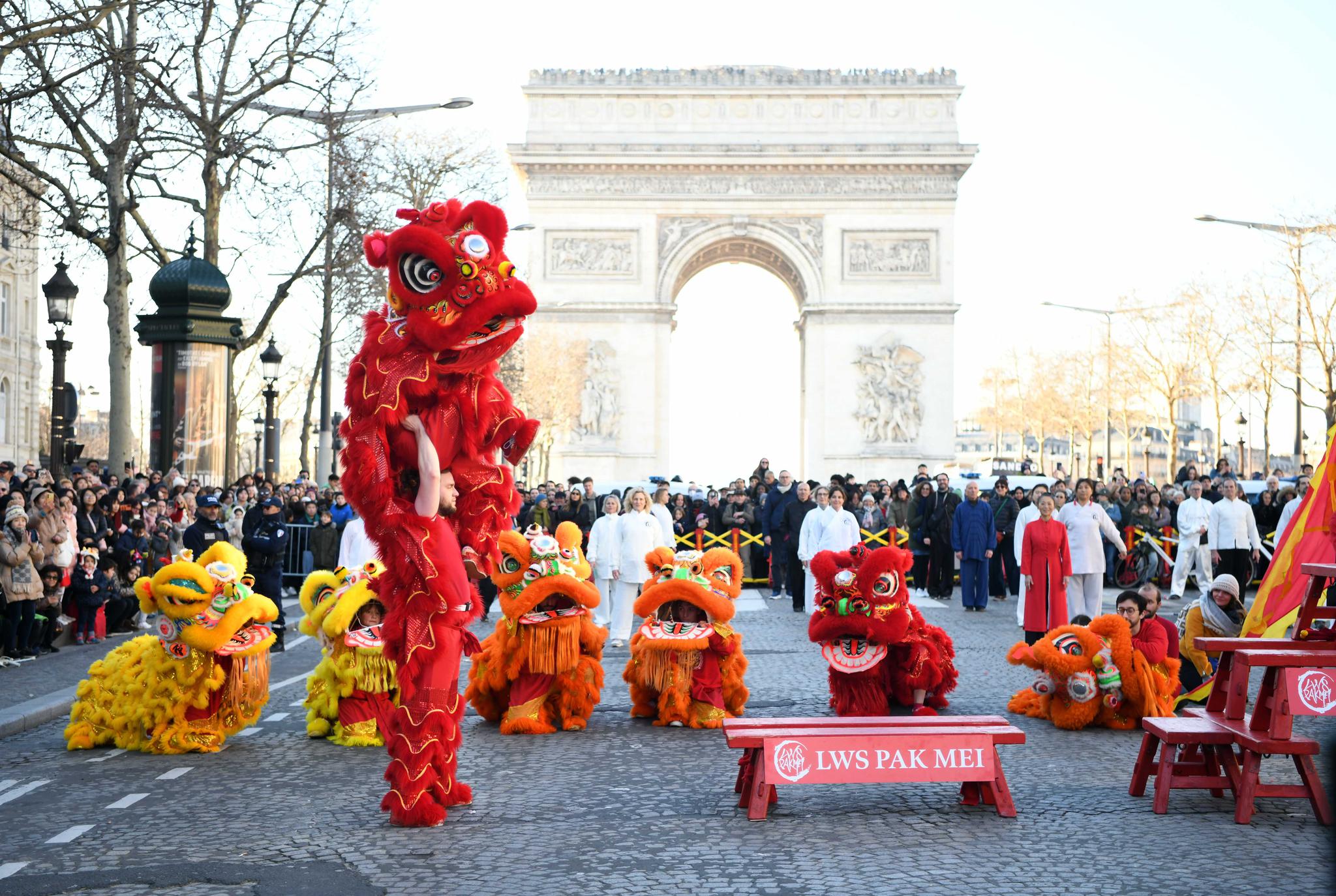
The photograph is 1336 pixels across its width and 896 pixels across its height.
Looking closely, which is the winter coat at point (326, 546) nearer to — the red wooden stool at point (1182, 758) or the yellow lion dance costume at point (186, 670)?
the yellow lion dance costume at point (186, 670)

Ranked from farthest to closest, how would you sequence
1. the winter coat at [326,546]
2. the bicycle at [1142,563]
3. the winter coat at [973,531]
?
the bicycle at [1142,563]
the winter coat at [973,531]
the winter coat at [326,546]

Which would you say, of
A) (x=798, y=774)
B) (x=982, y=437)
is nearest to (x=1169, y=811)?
(x=798, y=774)

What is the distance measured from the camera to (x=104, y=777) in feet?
26.8

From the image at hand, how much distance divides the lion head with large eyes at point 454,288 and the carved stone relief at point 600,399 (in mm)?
39163

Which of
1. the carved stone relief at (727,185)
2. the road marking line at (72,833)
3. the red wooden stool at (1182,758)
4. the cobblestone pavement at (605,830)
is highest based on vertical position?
the carved stone relief at (727,185)

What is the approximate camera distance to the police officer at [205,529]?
1400cm

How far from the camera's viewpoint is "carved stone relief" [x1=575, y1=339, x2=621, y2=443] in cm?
4622

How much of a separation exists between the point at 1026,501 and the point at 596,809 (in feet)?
55.4

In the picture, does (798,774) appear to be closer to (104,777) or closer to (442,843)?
(442,843)

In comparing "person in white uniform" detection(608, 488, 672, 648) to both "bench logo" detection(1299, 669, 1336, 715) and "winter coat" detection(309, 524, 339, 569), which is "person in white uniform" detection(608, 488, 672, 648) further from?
"bench logo" detection(1299, 669, 1336, 715)

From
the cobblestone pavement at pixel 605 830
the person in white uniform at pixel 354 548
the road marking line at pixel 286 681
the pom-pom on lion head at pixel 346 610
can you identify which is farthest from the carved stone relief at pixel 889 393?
the pom-pom on lion head at pixel 346 610

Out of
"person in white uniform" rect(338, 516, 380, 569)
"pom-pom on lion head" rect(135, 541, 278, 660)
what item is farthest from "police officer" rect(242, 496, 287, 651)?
"pom-pom on lion head" rect(135, 541, 278, 660)

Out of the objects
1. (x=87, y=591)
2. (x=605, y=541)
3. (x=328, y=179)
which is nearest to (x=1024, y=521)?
(x=605, y=541)

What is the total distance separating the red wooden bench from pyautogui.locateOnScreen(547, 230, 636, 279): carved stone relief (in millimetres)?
40200
